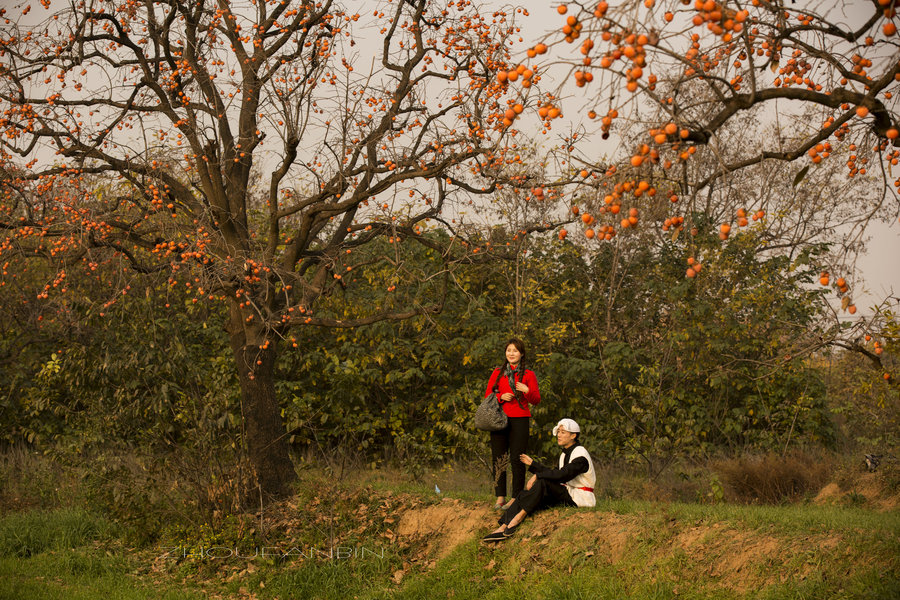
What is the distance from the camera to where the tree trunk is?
8.78 m

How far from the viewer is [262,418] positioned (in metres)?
8.93

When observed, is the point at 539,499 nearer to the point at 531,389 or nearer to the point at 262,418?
the point at 531,389

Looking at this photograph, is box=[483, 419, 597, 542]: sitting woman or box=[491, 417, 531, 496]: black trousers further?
box=[491, 417, 531, 496]: black trousers

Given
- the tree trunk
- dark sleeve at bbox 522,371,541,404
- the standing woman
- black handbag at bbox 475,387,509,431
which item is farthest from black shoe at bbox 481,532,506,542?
the tree trunk

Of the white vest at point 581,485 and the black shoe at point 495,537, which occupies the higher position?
the white vest at point 581,485

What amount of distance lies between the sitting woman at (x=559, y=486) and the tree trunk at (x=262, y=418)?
10.4 ft

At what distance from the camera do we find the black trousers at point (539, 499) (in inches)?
261

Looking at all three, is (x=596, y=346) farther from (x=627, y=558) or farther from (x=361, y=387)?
(x=627, y=558)

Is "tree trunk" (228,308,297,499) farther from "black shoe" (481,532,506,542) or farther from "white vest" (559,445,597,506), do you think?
"white vest" (559,445,597,506)

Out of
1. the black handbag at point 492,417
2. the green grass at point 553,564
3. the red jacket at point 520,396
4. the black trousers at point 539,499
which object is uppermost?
the red jacket at point 520,396

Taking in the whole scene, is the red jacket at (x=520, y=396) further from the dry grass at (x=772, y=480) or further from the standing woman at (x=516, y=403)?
the dry grass at (x=772, y=480)

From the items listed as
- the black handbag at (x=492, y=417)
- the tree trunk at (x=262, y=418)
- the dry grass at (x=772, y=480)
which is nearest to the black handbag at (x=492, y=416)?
the black handbag at (x=492, y=417)

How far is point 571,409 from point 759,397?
288cm

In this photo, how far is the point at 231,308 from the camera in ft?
30.2
